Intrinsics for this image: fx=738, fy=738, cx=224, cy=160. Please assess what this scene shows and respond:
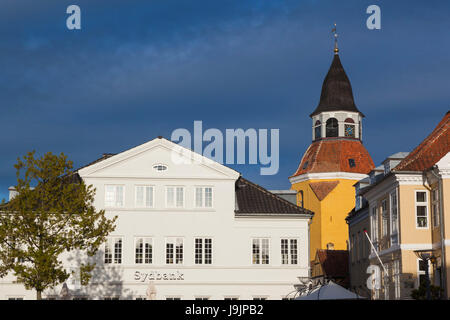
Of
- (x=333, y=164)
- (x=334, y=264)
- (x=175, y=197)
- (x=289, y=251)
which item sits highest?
(x=333, y=164)

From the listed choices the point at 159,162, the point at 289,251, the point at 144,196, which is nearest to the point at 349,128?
the point at 289,251

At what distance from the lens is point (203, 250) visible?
5072 cm

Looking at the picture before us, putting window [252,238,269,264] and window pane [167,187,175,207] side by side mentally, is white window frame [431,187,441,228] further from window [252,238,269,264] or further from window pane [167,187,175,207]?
window pane [167,187,175,207]

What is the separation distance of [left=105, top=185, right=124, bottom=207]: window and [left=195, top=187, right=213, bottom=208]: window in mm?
5184

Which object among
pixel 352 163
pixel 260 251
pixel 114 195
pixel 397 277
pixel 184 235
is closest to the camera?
pixel 397 277

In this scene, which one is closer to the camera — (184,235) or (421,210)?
(421,210)

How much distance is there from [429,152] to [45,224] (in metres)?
21.4

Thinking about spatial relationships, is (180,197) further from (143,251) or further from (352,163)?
(352,163)

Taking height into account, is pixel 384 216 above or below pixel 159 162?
below

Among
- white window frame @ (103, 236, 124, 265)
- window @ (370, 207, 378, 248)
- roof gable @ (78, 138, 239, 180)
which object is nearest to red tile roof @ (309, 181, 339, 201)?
roof gable @ (78, 138, 239, 180)

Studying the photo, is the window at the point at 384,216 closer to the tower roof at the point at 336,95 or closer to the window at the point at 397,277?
Result: the window at the point at 397,277

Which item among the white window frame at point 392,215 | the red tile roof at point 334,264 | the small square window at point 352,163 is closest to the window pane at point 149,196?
the white window frame at point 392,215

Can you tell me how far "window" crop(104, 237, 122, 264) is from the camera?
1973 inches
